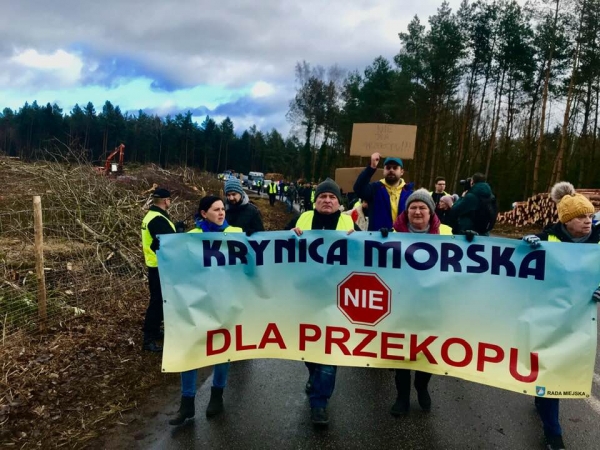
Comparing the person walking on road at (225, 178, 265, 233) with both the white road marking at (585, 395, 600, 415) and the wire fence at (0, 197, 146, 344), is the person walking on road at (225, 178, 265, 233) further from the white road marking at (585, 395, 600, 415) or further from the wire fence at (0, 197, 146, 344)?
the white road marking at (585, 395, 600, 415)

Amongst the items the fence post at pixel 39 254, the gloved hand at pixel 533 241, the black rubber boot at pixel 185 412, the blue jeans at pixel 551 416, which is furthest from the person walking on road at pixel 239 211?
the blue jeans at pixel 551 416

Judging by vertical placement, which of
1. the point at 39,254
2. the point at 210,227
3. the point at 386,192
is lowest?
the point at 39,254

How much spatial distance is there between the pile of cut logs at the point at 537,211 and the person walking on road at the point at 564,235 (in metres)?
16.4

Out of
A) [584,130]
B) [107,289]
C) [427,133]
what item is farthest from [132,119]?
[107,289]

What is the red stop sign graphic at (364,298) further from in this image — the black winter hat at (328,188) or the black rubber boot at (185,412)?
the black rubber boot at (185,412)

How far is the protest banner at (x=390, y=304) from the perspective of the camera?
3.11 metres

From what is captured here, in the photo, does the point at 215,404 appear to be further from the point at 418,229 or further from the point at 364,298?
the point at 418,229

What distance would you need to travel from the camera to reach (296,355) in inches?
140

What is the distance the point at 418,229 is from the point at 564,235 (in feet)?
3.55

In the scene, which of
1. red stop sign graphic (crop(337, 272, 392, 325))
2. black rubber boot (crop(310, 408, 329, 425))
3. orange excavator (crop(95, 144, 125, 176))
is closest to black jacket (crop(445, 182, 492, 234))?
red stop sign graphic (crop(337, 272, 392, 325))

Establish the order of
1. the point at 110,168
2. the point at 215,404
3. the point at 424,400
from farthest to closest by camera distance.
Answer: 1. the point at 110,168
2. the point at 424,400
3. the point at 215,404

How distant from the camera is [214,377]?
3.79 metres

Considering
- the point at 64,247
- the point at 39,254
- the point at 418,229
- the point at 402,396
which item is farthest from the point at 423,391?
the point at 64,247

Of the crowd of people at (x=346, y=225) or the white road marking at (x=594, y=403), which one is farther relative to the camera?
the white road marking at (x=594, y=403)
